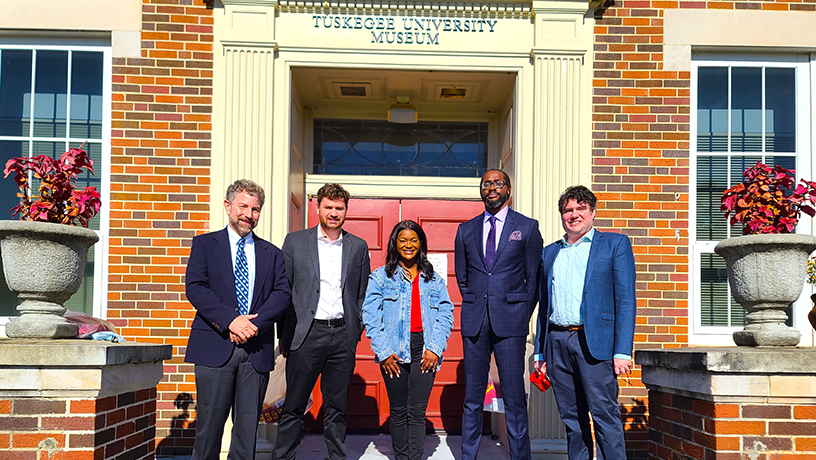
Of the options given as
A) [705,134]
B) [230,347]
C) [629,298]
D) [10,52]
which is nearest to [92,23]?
[10,52]

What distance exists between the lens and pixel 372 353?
248 inches

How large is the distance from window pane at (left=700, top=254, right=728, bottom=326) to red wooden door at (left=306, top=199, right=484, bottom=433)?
2.07m

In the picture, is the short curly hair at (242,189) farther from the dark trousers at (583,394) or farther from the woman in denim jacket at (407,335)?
the dark trousers at (583,394)

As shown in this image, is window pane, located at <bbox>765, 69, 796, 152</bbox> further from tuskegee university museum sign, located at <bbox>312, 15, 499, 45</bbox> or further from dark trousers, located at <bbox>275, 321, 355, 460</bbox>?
dark trousers, located at <bbox>275, 321, 355, 460</bbox>

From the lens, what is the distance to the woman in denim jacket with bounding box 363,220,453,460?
4391 millimetres

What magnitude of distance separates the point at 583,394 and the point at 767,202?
161 centimetres

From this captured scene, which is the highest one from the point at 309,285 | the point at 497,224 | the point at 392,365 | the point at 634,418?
the point at 497,224

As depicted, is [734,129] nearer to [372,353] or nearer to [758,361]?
[758,361]

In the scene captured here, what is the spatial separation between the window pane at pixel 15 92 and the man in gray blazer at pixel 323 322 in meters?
2.90

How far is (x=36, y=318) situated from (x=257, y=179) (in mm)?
2106

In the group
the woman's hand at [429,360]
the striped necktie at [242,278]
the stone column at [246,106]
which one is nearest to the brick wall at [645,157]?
the woman's hand at [429,360]

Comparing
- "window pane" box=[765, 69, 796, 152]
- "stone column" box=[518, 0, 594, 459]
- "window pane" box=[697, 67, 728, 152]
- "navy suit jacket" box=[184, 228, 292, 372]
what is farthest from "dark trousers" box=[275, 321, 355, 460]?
"window pane" box=[765, 69, 796, 152]

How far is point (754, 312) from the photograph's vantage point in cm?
409

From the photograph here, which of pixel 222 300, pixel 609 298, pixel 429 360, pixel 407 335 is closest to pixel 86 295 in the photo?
pixel 222 300
